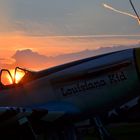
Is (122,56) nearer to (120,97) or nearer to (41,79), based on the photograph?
(120,97)

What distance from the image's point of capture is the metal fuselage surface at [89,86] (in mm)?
11164

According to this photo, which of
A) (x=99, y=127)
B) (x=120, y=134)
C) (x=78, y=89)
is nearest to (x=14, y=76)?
(x=78, y=89)

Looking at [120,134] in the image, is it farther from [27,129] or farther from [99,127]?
[27,129]

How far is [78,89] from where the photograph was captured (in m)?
11.4

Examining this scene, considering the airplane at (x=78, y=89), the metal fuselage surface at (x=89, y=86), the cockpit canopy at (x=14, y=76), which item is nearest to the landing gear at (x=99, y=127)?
the airplane at (x=78, y=89)

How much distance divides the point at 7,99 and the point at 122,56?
3.00 metres

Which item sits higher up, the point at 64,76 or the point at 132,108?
the point at 64,76

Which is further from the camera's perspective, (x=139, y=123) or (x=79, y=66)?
(x=139, y=123)

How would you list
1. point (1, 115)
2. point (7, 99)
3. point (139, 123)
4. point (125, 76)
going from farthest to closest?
point (139, 123)
point (7, 99)
point (125, 76)
point (1, 115)

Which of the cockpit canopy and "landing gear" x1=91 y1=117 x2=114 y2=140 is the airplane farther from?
"landing gear" x1=91 y1=117 x2=114 y2=140

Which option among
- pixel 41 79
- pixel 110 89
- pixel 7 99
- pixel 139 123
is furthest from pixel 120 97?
pixel 139 123

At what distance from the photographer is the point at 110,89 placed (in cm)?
1121

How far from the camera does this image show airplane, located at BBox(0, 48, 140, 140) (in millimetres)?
11117

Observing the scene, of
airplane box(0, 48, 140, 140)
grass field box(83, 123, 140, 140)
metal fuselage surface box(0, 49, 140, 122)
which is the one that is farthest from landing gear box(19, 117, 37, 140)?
grass field box(83, 123, 140, 140)
